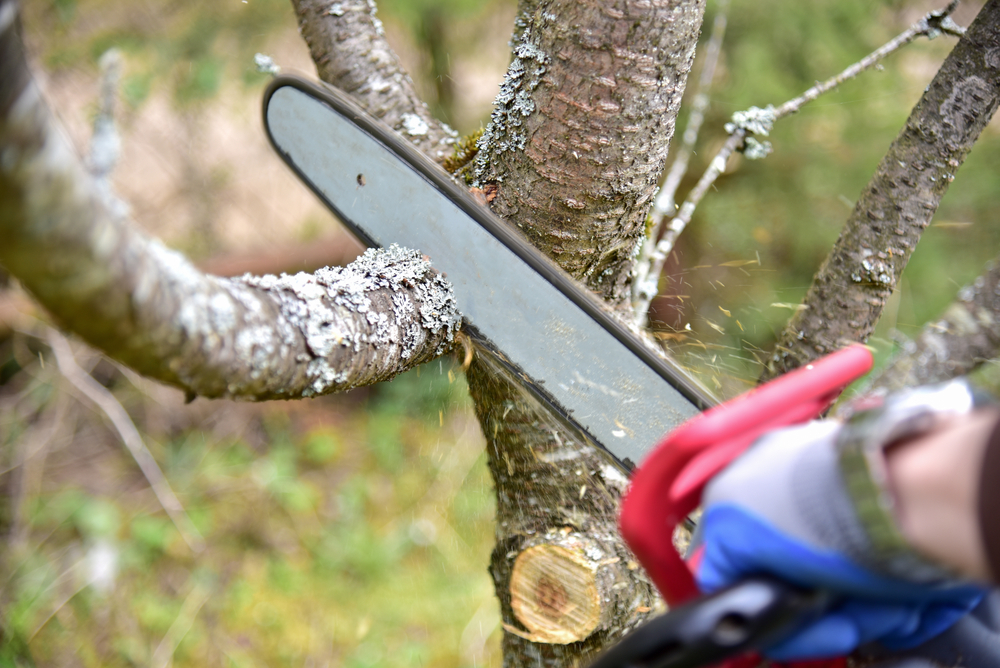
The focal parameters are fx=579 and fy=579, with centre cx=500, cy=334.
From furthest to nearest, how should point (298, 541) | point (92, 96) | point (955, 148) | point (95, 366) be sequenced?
1. point (92, 96)
2. point (95, 366)
3. point (298, 541)
4. point (955, 148)

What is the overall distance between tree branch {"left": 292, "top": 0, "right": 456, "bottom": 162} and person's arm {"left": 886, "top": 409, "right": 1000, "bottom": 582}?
87 centimetres

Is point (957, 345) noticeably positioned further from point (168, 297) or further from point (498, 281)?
point (168, 297)

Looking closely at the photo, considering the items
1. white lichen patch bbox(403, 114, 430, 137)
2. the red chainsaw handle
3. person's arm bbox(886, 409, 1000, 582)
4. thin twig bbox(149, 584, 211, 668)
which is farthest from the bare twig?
thin twig bbox(149, 584, 211, 668)

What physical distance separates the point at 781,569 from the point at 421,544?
2065mm

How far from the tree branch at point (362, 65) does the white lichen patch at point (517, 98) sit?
0.22 meters

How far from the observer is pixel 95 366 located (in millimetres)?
2477

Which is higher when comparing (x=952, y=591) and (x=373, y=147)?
(x=373, y=147)

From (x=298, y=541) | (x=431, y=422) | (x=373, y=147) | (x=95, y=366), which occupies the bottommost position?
(x=298, y=541)

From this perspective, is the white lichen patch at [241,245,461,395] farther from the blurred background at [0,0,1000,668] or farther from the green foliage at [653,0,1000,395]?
the green foliage at [653,0,1000,395]

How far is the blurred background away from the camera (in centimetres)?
195

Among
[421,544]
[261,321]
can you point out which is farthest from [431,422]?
[261,321]

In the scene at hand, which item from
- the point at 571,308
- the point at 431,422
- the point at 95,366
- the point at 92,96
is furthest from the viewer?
the point at 431,422

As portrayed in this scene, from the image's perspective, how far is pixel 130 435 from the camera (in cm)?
224

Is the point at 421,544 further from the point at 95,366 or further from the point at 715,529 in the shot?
the point at 715,529
